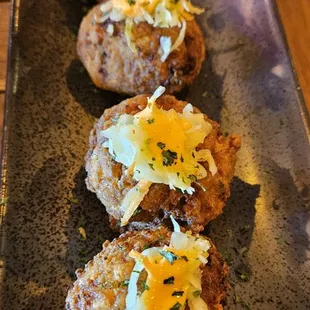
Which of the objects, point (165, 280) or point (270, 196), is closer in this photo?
point (165, 280)

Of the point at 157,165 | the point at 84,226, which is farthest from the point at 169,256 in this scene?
the point at 84,226

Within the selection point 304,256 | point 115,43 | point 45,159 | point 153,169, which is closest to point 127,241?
point 153,169

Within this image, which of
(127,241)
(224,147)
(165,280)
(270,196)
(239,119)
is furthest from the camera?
(239,119)

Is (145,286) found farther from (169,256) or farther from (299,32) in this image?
(299,32)

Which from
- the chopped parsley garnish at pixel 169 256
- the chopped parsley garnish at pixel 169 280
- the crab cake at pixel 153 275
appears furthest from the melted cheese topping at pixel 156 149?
the chopped parsley garnish at pixel 169 280

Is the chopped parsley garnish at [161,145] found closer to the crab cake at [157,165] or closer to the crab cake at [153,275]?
the crab cake at [157,165]

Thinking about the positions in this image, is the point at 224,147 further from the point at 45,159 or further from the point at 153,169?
the point at 45,159

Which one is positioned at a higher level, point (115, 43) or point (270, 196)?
point (115, 43)

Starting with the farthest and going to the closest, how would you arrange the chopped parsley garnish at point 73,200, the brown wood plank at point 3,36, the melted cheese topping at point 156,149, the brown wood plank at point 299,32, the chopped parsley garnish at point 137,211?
the brown wood plank at point 299,32
the brown wood plank at point 3,36
the chopped parsley garnish at point 73,200
the chopped parsley garnish at point 137,211
the melted cheese topping at point 156,149

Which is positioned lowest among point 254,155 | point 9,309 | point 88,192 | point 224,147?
point 9,309
